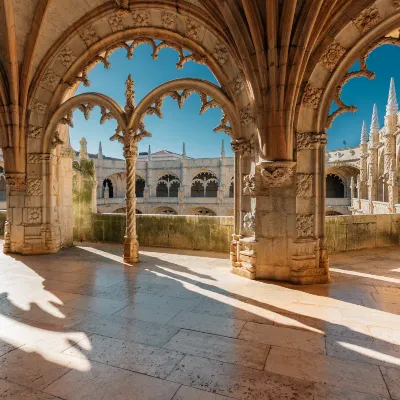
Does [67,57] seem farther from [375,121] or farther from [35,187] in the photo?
[375,121]

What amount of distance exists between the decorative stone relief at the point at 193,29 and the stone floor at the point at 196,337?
3.85 metres

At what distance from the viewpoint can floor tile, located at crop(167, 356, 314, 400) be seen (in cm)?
160

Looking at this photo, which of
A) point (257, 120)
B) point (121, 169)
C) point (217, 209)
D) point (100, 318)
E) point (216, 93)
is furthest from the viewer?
point (121, 169)

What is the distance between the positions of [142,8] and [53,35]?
1.83m

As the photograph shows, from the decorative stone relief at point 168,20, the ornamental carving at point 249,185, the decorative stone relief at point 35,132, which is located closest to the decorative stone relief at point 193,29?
the decorative stone relief at point 168,20

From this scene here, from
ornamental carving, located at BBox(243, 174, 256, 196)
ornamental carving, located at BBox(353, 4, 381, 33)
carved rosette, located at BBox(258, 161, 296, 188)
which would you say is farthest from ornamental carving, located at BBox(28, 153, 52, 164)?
ornamental carving, located at BBox(353, 4, 381, 33)

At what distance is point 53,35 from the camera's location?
5.20 m

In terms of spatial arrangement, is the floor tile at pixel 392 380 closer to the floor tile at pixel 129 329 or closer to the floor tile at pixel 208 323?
the floor tile at pixel 208 323

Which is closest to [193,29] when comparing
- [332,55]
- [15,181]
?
[332,55]

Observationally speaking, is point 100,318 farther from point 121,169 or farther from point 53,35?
point 121,169

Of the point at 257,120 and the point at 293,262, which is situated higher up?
the point at 257,120

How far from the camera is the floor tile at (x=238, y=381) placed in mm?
1600

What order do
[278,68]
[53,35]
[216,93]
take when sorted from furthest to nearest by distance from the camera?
[53,35] < [216,93] < [278,68]

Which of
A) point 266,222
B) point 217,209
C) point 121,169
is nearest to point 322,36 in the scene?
point 266,222
